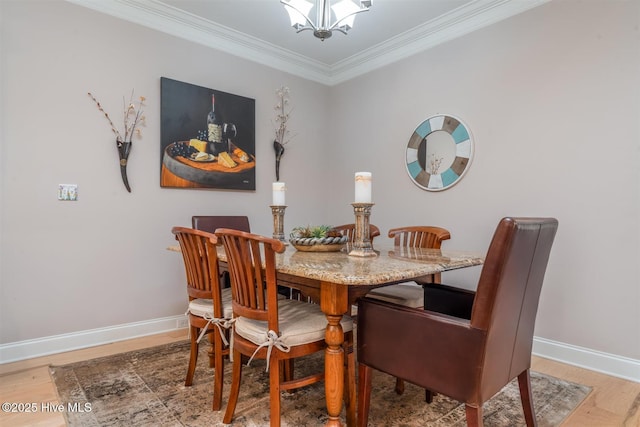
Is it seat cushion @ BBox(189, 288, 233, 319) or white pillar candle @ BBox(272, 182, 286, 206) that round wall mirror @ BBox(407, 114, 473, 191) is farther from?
seat cushion @ BBox(189, 288, 233, 319)

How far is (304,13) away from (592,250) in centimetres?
235

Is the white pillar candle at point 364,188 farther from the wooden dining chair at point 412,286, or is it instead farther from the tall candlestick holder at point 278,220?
the tall candlestick holder at point 278,220

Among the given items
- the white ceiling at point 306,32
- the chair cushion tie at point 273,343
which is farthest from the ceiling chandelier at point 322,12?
the chair cushion tie at point 273,343

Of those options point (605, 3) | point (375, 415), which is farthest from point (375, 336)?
point (605, 3)

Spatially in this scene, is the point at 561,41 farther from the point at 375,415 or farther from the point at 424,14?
the point at 375,415

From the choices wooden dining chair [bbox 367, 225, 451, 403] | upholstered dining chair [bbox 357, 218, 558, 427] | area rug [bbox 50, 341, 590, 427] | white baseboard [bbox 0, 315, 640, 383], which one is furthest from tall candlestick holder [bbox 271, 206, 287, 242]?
white baseboard [bbox 0, 315, 640, 383]

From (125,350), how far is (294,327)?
1.74 m

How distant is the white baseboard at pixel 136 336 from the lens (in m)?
2.20

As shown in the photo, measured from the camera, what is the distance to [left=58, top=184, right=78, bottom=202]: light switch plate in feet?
8.33

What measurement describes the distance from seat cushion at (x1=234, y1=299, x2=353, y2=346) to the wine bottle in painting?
2021mm

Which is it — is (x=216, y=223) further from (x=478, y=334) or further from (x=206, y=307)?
(x=478, y=334)

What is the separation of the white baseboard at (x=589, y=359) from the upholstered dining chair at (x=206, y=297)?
2163 mm

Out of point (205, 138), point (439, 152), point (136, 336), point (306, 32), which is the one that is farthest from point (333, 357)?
point (306, 32)

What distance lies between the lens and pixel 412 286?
7.49ft
